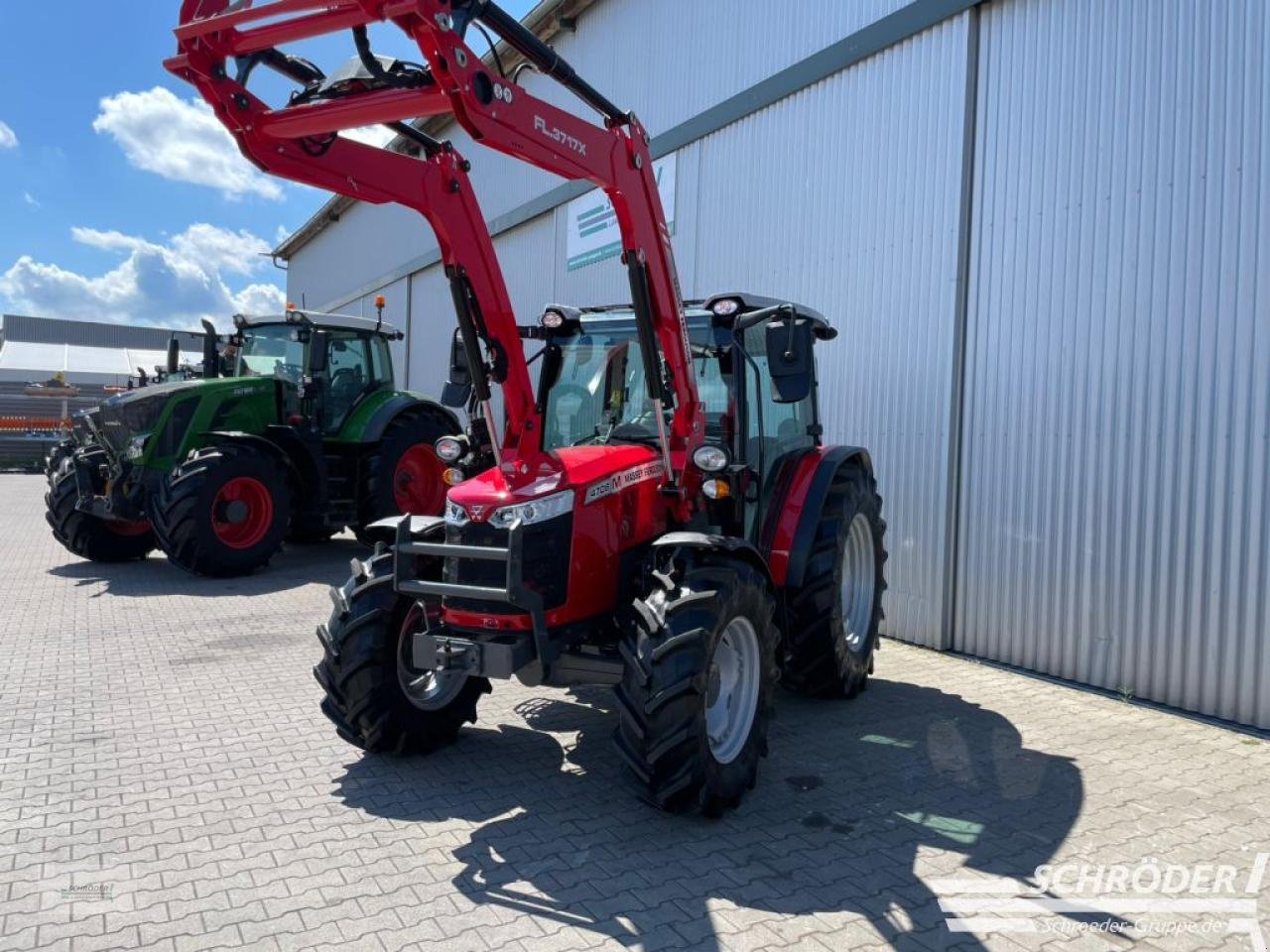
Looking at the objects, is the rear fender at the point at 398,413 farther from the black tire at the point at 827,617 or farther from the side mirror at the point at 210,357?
the black tire at the point at 827,617

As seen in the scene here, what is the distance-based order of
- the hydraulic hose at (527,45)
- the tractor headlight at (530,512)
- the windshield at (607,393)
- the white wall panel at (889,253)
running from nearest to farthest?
the hydraulic hose at (527,45), the tractor headlight at (530,512), the windshield at (607,393), the white wall panel at (889,253)

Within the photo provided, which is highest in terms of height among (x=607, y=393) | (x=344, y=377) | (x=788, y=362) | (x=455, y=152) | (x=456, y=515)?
(x=455, y=152)

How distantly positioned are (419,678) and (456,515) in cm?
96

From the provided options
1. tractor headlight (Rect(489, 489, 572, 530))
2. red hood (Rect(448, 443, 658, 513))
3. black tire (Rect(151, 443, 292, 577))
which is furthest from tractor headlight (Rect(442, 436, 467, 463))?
black tire (Rect(151, 443, 292, 577))

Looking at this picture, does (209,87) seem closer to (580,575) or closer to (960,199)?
(580,575)

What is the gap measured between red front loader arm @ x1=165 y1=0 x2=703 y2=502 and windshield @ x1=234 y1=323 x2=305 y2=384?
649cm

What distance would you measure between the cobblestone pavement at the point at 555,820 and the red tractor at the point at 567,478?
1.22ft

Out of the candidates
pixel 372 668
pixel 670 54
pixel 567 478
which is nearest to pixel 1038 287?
pixel 567 478

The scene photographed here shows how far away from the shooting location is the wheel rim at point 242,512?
354 inches

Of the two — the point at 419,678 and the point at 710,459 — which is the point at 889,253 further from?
the point at 419,678

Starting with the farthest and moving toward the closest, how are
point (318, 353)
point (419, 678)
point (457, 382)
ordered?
1. point (318, 353)
2. point (457, 382)
3. point (419, 678)

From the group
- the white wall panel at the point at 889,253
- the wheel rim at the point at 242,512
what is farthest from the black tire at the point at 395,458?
the white wall panel at the point at 889,253

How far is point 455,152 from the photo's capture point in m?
4.12

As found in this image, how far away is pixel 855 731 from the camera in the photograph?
502 cm
